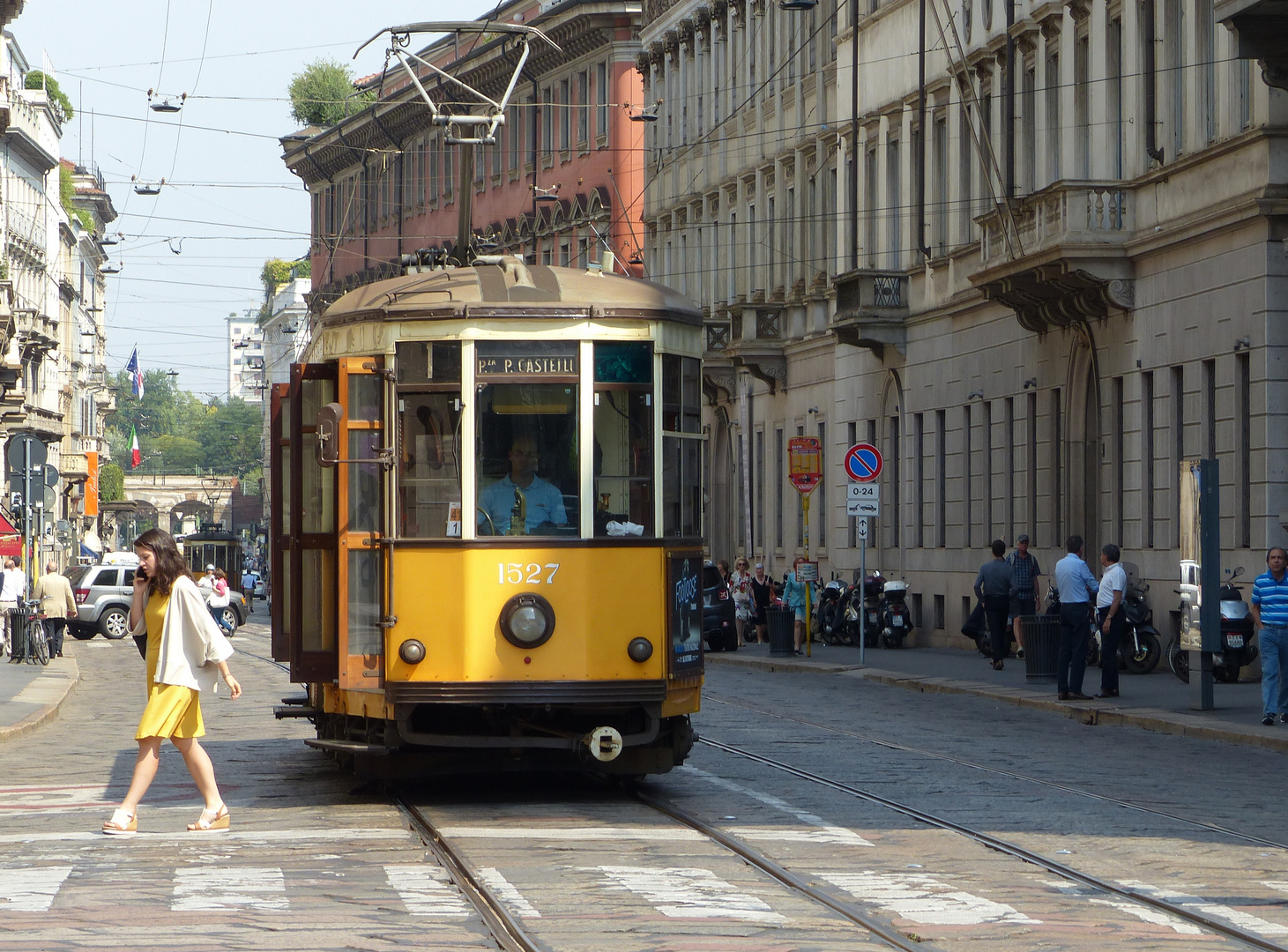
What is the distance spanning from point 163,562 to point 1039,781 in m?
6.32

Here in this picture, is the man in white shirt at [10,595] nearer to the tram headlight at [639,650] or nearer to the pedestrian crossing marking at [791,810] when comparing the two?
the pedestrian crossing marking at [791,810]

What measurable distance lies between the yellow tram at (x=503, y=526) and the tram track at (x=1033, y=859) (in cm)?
148

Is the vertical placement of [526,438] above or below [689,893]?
above

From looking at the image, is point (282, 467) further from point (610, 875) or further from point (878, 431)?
point (878, 431)

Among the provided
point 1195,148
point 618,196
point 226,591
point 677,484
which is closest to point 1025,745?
point 677,484

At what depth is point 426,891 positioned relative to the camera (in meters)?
10.2

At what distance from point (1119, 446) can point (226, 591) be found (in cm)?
2574

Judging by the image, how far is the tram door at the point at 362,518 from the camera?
44.7 ft

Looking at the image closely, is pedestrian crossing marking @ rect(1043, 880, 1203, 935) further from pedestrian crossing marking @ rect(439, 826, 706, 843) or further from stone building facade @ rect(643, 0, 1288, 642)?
stone building facade @ rect(643, 0, 1288, 642)

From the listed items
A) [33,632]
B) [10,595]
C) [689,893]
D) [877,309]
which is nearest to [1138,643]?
[877,309]

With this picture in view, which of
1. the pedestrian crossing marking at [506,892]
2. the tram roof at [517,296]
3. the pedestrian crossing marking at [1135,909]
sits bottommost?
the pedestrian crossing marking at [1135,909]

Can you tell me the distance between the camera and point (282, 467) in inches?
599

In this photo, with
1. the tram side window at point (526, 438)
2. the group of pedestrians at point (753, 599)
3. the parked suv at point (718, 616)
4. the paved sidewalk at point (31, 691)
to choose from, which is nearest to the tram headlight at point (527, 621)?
the tram side window at point (526, 438)

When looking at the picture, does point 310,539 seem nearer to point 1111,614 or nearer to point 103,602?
Answer: point 1111,614
